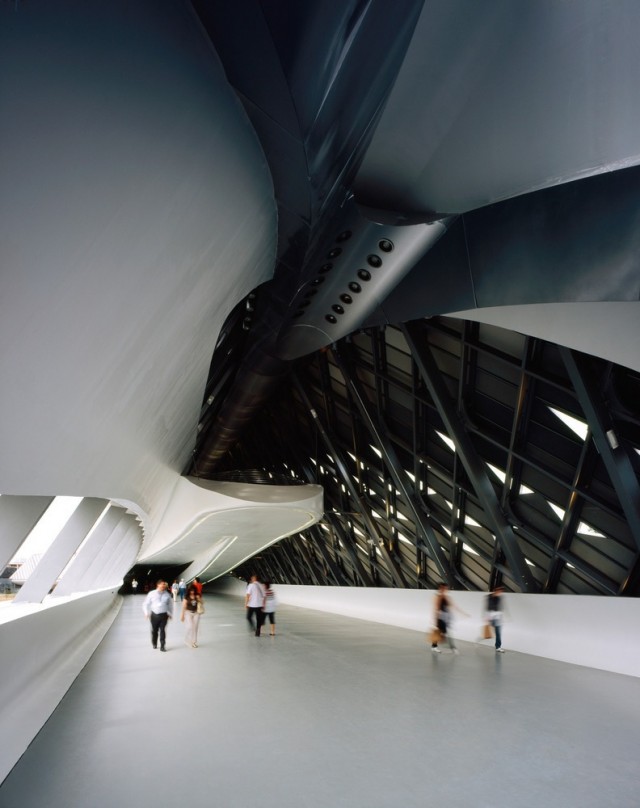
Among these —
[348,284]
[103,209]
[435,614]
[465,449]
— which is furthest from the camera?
[465,449]

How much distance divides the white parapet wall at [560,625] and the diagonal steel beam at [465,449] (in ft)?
6.42

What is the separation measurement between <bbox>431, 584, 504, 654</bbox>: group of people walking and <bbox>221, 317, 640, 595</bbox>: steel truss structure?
3030 mm

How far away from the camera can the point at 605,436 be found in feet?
35.8

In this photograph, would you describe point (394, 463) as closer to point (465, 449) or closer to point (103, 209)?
point (465, 449)

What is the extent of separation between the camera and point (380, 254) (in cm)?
620

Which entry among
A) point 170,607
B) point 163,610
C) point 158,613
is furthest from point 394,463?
point 158,613

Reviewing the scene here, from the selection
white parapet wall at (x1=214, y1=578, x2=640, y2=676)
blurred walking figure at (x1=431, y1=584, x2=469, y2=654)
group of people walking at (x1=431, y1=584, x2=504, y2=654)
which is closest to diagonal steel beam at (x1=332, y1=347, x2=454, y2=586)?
white parapet wall at (x1=214, y1=578, x2=640, y2=676)

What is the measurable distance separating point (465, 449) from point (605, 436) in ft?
16.6

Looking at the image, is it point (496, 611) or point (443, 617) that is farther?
point (496, 611)

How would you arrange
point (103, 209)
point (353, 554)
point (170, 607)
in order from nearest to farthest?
point (103, 209) < point (170, 607) < point (353, 554)

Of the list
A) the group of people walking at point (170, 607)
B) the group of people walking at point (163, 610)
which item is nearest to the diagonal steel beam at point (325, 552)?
the group of people walking at point (170, 607)

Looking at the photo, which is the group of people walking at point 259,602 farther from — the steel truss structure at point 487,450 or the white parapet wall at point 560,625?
the steel truss structure at point 487,450

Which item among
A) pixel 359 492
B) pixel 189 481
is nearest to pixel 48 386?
pixel 189 481

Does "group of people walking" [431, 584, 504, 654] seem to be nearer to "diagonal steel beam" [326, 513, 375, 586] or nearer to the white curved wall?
the white curved wall
